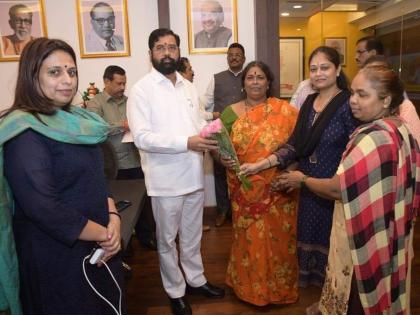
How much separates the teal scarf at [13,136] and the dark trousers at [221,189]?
2.50 meters

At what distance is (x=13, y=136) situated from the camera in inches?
41.4

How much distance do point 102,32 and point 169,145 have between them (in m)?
2.17

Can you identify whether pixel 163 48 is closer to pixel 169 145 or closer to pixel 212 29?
pixel 169 145

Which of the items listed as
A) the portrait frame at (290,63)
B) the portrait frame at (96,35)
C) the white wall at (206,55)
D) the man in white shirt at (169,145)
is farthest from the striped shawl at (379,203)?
the portrait frame at (290,63)

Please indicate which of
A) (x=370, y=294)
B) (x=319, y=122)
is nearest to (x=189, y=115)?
(x=319, y=122)

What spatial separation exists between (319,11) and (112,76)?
3581 millimetres

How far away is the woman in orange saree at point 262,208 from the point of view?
2109 millimetres

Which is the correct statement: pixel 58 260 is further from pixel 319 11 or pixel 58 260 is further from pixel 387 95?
pixel 319 11

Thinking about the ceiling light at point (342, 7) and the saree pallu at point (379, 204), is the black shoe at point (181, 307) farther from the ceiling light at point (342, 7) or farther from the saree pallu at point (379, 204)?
the ceiling light at point (342, 7)

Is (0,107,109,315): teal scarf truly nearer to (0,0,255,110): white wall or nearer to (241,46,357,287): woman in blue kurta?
(241,46,357,287): woman in blue kurta

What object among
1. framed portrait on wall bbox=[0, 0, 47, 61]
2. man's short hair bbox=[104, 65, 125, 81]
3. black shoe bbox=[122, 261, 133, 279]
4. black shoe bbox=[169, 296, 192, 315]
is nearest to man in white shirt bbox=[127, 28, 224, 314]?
black shoe bbox=[169, 296, 192, 315]

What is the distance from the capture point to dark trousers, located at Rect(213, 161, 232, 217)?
368cm

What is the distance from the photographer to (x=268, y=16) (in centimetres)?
343

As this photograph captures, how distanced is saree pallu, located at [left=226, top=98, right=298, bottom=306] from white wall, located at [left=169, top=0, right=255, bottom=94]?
158cm
